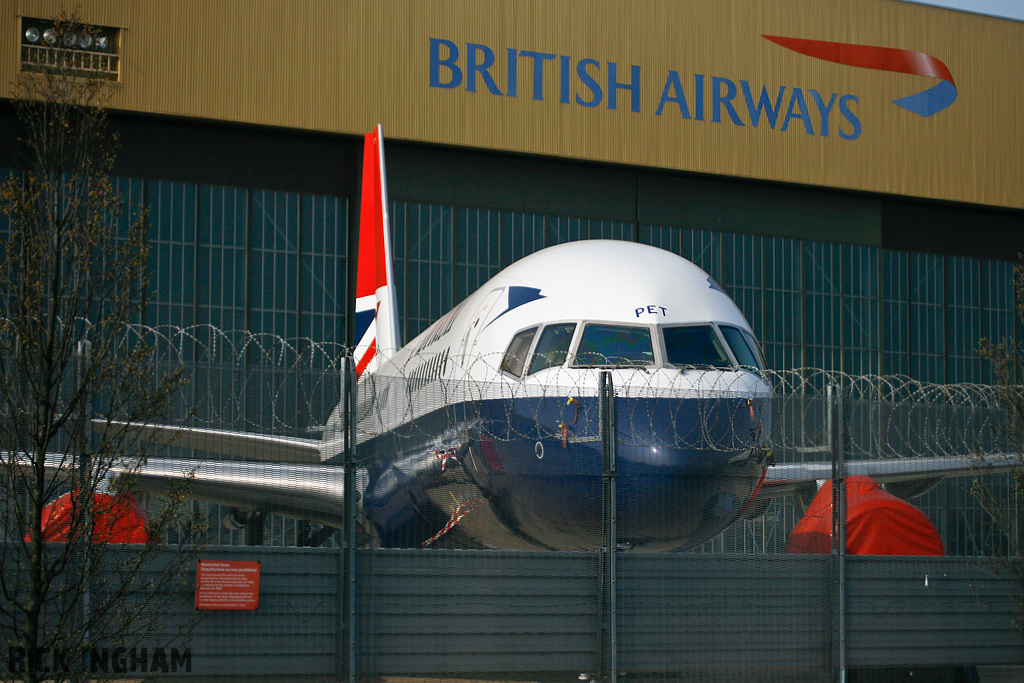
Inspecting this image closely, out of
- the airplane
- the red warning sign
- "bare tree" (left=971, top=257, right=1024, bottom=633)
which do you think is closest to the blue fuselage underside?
the airplane

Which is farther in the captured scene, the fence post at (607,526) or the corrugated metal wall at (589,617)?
the fence post at (607,526)

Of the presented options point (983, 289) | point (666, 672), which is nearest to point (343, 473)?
point (666, 672)

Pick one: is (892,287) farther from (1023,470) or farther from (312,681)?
(312,681)

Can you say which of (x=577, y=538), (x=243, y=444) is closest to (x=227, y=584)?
(x=243, y=444)

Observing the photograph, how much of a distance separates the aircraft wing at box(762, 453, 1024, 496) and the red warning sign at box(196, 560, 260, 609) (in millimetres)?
4102

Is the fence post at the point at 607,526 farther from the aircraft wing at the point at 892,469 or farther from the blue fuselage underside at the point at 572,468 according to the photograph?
the aircraft wing at the point at 892,469

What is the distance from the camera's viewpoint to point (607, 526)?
8.32m

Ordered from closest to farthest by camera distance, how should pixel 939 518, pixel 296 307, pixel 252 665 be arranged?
pixel 252 665 < pixel 939 518 < pixel 296 307

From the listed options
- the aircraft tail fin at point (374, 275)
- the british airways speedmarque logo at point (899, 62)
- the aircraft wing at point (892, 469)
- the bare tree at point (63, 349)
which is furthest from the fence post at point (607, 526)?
the british airways speedmarque logo at point (899, 62)

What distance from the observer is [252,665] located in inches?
292

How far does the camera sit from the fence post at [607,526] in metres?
8.17

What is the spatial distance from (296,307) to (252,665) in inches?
661

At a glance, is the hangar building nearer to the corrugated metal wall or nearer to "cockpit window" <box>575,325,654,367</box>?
"cockpit window" <box>575,325,654,367</box>

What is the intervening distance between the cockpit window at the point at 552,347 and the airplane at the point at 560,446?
0.01 meters
